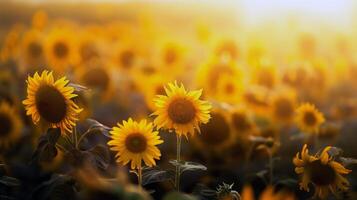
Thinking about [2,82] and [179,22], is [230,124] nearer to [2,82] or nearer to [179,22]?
[2,82]

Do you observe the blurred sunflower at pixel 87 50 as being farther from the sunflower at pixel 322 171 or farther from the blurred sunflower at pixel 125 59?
the sunflower at pixel 322 171

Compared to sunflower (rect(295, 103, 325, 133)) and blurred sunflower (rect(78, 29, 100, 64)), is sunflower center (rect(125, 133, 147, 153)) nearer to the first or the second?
sunflower (rect(295, 103, 325, 133))

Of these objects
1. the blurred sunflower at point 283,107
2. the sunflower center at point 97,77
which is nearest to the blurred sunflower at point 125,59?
the sunflower center at point 97,77

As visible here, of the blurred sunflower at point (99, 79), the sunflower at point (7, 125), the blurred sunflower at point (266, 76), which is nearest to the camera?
the sunflower at point (7, 125)

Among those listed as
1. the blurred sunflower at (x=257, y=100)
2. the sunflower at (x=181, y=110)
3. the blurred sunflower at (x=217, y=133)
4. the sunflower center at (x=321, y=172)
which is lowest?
the sunflower center at (x=321, y=172)

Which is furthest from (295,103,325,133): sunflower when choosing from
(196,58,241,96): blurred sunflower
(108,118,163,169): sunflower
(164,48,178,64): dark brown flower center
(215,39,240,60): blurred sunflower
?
(164,48,178,64): dark brown flower center

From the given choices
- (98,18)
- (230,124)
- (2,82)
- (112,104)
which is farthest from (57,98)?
(98,18)

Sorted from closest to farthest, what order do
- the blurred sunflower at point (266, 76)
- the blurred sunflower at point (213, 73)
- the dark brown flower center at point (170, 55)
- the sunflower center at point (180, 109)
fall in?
the sunflower center at point (180, 109) < the blurred sunflower at point (213, 73) < the blurred sunflower at point (266, 76) < the dark brown flower center at point (170, 55)
